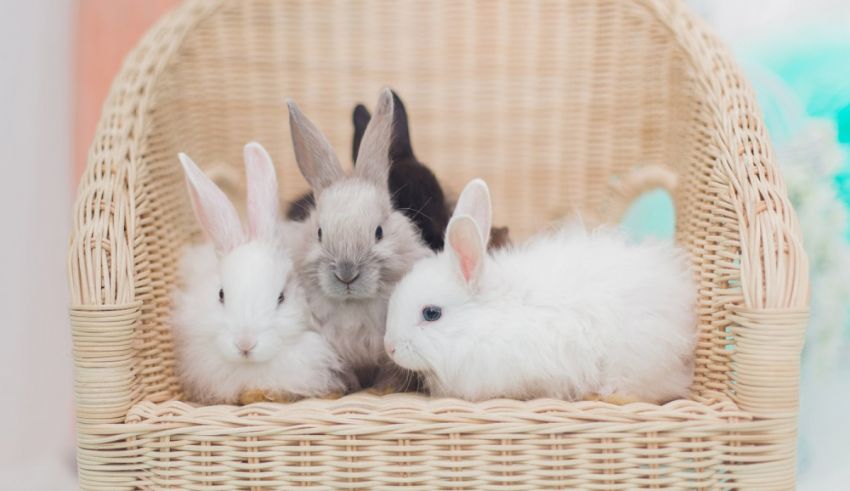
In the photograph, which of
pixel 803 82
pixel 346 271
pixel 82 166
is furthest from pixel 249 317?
pixel 803 82

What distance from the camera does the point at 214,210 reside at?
1.35 meters

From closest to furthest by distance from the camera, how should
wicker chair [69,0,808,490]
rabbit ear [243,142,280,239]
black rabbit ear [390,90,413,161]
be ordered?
1. wicker chair [69,0,808,490]
2. rabbit ear [243,142,280,239]
3. black rabbit ear [390,90,413,161]

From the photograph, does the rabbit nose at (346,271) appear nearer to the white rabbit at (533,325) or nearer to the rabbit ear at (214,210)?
the white rabbit at (533,325)

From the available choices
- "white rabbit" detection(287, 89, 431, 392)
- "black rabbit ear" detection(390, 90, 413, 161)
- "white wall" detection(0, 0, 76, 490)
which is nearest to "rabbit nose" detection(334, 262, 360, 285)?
"white rabbit" detection(287, 89, 431, 392)

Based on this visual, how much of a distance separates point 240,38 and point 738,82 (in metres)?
1.04

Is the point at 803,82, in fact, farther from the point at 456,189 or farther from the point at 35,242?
the point at 35,242

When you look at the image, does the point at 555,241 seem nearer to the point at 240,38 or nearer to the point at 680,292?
the point at 680,292

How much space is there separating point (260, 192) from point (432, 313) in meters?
0.36

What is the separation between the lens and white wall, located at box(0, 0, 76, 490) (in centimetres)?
187

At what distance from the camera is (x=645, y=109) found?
1780 millimetres

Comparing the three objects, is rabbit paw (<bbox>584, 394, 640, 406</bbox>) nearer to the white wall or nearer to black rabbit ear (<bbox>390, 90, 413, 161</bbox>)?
black rabbit ear (<bbox>390, 90, 413, 161</bbox>)

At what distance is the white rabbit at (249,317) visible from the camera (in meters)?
1.27

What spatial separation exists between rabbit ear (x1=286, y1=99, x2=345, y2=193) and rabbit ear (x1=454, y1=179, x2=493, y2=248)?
27 cm

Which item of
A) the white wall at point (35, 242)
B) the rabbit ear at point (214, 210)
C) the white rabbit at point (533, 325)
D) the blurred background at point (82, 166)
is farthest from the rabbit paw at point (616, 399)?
the white wall at point (35, 242)
